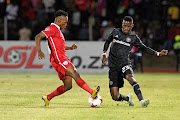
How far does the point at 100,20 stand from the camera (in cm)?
2341

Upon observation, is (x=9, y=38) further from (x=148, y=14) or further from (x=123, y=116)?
(x=123, y=116)

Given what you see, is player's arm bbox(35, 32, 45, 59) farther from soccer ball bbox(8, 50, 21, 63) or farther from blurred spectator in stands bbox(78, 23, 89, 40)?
blurred spectator in stands bbox(78, 23, 89, 40)

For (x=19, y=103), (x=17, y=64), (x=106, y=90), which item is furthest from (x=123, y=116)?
(x=17, y=64)

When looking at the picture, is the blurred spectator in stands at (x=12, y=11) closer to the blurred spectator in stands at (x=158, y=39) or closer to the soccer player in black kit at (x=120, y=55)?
the blurred spectator in stands at (x=158, y=39)

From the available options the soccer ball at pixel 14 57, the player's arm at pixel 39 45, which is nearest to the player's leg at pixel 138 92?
Result: the player's arm at pixel 39 45

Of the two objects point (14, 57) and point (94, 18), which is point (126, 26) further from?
point (94, 18)

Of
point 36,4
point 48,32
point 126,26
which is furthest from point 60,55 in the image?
point 36,4

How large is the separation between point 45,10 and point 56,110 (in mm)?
14541

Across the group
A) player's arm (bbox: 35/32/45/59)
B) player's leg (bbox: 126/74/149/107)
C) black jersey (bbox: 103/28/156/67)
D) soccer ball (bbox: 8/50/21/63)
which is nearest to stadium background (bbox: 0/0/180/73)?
soccer ball (bbox: 8/50/21/63)

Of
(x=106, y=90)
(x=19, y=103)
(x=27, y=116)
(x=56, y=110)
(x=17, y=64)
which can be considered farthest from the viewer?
(x=17, y=64)

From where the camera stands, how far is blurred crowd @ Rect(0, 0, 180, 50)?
22.2 m

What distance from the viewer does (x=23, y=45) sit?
Result: 67.2 ft

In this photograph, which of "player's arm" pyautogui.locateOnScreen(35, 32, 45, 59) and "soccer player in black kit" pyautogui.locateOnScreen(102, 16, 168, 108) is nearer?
"player's arm" pyautogui.locateOnScreen(35, 32, 45, 59)

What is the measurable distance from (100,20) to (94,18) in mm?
430
